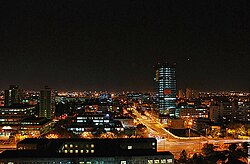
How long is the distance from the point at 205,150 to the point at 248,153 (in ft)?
4.96

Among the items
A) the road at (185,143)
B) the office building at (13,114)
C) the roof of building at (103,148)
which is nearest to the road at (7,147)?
the roof of building at (103,148)

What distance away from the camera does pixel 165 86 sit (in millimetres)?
30312

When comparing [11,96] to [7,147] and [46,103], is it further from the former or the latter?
[7,147]

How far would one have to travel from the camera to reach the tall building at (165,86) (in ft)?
96.3

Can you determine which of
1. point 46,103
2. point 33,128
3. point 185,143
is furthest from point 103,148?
point 46,103

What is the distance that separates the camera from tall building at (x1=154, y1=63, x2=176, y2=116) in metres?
29.4

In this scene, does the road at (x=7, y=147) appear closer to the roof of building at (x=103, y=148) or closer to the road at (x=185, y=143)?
the roof of building at (x=103, y=148)

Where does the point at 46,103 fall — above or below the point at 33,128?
above

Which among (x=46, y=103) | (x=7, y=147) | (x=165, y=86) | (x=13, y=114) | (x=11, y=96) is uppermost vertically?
(x=165, y=86)

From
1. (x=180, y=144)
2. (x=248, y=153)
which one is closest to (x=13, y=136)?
(x=180, y=144)

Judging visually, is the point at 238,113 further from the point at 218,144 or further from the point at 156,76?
the point at 218,144

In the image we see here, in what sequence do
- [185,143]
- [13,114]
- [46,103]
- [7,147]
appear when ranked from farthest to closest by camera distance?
[46,103] → [13,114] → [185,143] → [7,147]

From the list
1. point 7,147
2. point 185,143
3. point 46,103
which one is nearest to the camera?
point 7,147

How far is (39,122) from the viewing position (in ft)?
61.8
